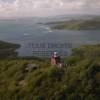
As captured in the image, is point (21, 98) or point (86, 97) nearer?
point (86, 97)

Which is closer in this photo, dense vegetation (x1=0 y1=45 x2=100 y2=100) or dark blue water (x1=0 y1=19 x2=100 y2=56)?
dense vegetation (x1=0 y1=45 x2=100 y2=100)

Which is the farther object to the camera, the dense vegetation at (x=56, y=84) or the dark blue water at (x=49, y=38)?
the dark blue water at (x=49, y=38)

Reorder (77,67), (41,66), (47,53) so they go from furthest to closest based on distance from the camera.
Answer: (47,53) → (41,66) → (77,67)

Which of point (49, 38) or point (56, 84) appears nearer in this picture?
point (56, 84)

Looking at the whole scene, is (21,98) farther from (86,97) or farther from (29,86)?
(86,97)

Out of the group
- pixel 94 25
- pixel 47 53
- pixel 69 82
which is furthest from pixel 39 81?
pixel 94 25

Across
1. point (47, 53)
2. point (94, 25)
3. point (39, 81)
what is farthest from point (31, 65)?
point (94, 25)

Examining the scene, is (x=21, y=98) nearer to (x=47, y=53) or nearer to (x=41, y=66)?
(x=41, y=66)

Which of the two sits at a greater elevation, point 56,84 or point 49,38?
point 49,38

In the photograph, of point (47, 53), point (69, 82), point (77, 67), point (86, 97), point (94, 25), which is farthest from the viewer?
point (94, 25)

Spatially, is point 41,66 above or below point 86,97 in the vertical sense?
above
